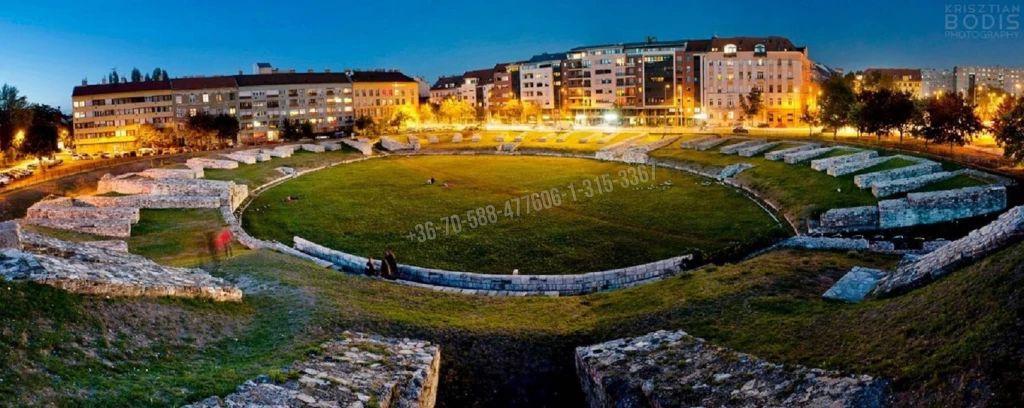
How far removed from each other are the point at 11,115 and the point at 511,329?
97.5 meters

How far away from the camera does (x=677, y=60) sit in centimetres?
14262

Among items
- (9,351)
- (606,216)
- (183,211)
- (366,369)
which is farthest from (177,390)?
(606,216)

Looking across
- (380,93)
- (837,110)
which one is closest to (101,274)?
(837,110)

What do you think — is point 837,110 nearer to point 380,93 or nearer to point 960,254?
point 960,254

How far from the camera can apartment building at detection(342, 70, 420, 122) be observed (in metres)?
154

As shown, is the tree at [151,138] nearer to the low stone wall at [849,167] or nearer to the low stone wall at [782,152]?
the low stone wall at [782,152]

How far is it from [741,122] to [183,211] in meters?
101

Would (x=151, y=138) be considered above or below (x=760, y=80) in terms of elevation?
below

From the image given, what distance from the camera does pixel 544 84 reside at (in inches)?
6560

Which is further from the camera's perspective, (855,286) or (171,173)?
(171,173)

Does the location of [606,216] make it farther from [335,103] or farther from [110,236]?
[335,103]

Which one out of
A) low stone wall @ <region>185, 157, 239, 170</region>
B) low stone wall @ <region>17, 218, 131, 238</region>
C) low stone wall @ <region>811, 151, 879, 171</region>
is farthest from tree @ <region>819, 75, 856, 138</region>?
low stone wall @ <region>17, 218, 131, 238</region>

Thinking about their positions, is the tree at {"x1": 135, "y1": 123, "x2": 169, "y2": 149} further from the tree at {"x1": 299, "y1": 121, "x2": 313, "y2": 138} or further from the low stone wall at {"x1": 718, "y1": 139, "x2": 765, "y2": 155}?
the low stone wall at {"x1": 718, "y1": 139, "x2": 765, "y2": 155}

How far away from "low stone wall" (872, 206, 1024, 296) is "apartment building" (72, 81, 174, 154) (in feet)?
443
